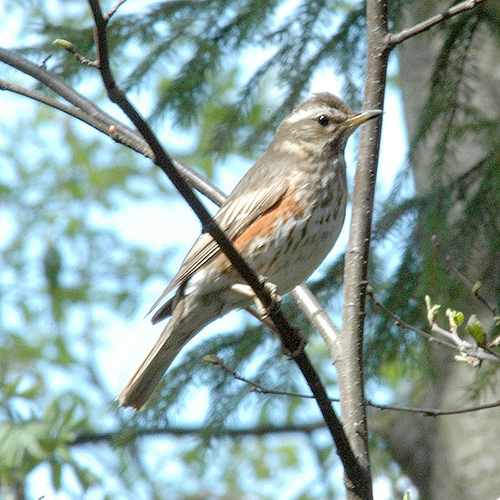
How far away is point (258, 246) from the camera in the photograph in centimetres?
399

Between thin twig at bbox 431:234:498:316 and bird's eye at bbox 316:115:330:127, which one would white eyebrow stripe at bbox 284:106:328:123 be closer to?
bird's eye at bbox 316:115:330:127

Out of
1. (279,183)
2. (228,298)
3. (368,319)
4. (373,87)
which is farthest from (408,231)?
(373,87)

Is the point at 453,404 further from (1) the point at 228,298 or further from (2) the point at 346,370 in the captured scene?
(2) the point at 346,370

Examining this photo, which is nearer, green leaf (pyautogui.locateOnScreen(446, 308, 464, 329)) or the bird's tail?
green leaf (pyautogui.locateOnScreen(446, 308, 464, 329))

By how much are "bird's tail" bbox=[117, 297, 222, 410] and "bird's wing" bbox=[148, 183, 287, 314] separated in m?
0.16

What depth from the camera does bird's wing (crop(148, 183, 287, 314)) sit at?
4074mm

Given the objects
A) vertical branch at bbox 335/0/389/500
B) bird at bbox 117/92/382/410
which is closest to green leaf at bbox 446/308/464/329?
vertical branch at bbox 335/0/389/500

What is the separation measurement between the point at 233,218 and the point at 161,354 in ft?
2.44

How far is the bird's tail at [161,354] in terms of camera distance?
13.3 ft

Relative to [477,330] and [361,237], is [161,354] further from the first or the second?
[477,330]

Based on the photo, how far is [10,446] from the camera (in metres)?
4.61

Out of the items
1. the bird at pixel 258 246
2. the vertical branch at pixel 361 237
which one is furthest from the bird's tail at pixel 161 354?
the vertical branch at pixel 361 237

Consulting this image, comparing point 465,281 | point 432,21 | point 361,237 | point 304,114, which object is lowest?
point 465,281

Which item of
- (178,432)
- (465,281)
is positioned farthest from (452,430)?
(465,281)
